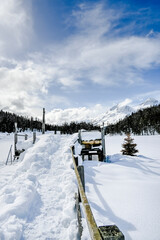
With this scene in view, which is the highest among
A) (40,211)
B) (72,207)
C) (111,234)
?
(111,234)

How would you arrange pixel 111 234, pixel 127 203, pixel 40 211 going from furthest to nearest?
1. pixel 40 211
2. pixel 127 203
3. pixel 111 234

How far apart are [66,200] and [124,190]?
5.85ft

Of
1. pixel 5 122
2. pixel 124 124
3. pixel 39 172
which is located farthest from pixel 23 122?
pixel 39 172

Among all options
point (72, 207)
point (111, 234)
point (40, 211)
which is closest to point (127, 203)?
point (72, 207)

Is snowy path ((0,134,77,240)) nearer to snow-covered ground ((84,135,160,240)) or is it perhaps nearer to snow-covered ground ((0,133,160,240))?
snow-covered ground ((0,133,160,240))

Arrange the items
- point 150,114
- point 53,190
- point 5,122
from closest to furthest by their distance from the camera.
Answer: point 53,190
point 150,114
point 5,122

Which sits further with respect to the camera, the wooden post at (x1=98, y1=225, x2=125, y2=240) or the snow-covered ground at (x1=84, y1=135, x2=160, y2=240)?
the snow-covered ground at (x1=84, y1=135, x2=160, y2=240)

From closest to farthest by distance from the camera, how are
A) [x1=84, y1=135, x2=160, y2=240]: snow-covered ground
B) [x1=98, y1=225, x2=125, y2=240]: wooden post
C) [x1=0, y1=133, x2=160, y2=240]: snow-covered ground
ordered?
[x1=98, y1=225, x2=125, y2=240]: wooden post
[x1=84, y1=135, x2=160, y2=240]: snow-covered ground
[x1=0, y1=133, x2=160, y2=240]: snow-covered ground

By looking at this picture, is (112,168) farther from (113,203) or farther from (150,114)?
(150,114)

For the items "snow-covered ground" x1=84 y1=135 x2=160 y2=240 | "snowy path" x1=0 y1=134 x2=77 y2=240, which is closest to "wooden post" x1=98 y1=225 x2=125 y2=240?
"snow-covered ground" x1=84 y1=135 x2=160 y2=240

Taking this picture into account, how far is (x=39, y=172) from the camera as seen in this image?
6578 millimetres

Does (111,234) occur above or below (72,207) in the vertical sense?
above

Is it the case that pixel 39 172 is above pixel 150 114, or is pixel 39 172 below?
below

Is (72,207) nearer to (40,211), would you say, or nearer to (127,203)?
(40,211)
